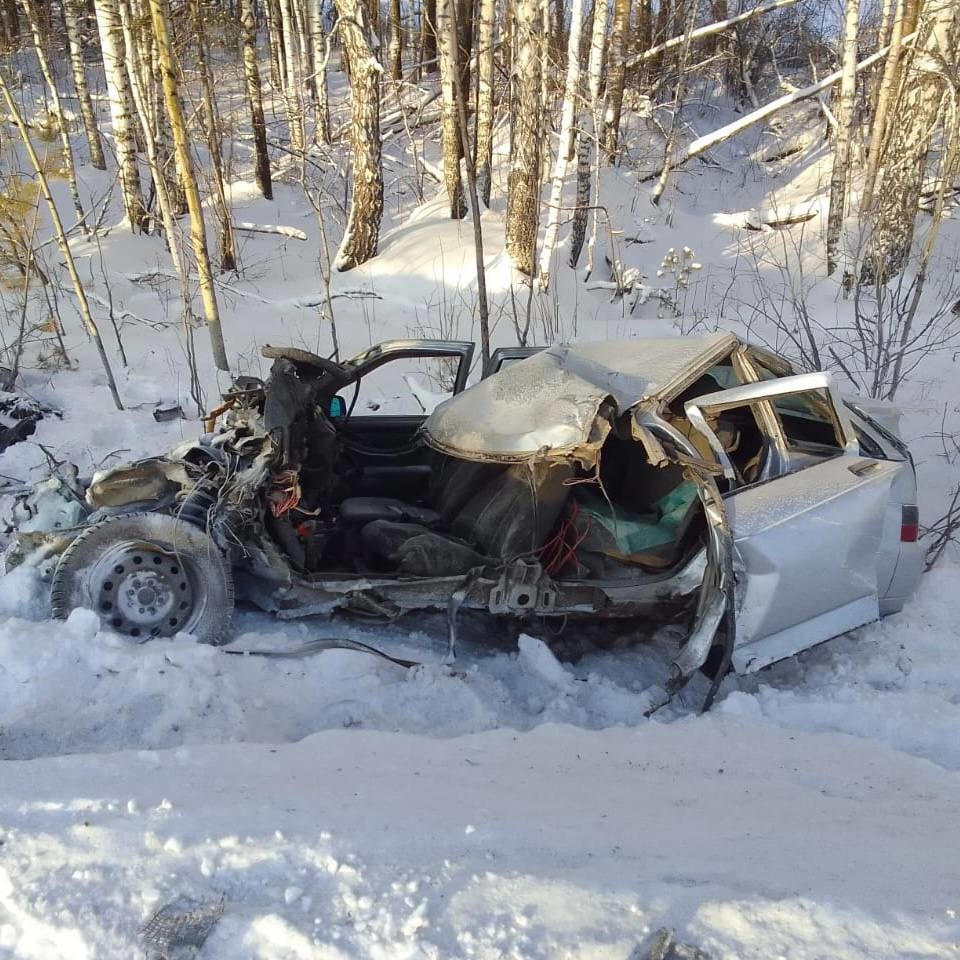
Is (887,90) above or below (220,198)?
above

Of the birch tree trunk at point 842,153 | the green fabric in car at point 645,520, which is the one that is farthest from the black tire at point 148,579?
the birch tree trunk at point 842,153

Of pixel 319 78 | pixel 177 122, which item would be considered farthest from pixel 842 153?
pixel 319 78

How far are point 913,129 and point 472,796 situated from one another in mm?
7508

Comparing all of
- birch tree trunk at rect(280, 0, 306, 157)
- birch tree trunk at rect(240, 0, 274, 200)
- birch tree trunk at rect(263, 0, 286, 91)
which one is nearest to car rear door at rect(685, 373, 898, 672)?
birch tree trunk at rect(240, 0, 274, 200)

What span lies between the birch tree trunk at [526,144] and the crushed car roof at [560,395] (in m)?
5.52

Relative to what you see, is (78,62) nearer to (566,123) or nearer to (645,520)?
(566,123)

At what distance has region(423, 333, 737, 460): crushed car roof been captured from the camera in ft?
10.4

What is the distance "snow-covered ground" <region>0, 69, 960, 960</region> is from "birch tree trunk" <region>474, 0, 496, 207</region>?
1047cm

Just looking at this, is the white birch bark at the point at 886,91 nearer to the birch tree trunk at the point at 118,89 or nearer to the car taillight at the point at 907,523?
the car taillight at the point at 907,523

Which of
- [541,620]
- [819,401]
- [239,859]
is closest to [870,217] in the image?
[819,401]

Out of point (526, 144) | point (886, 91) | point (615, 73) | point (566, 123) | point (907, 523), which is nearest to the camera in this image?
point (907, 523)

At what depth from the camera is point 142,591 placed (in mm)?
3283

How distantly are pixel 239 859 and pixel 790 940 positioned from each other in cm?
150

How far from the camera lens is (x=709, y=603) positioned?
317 cm
